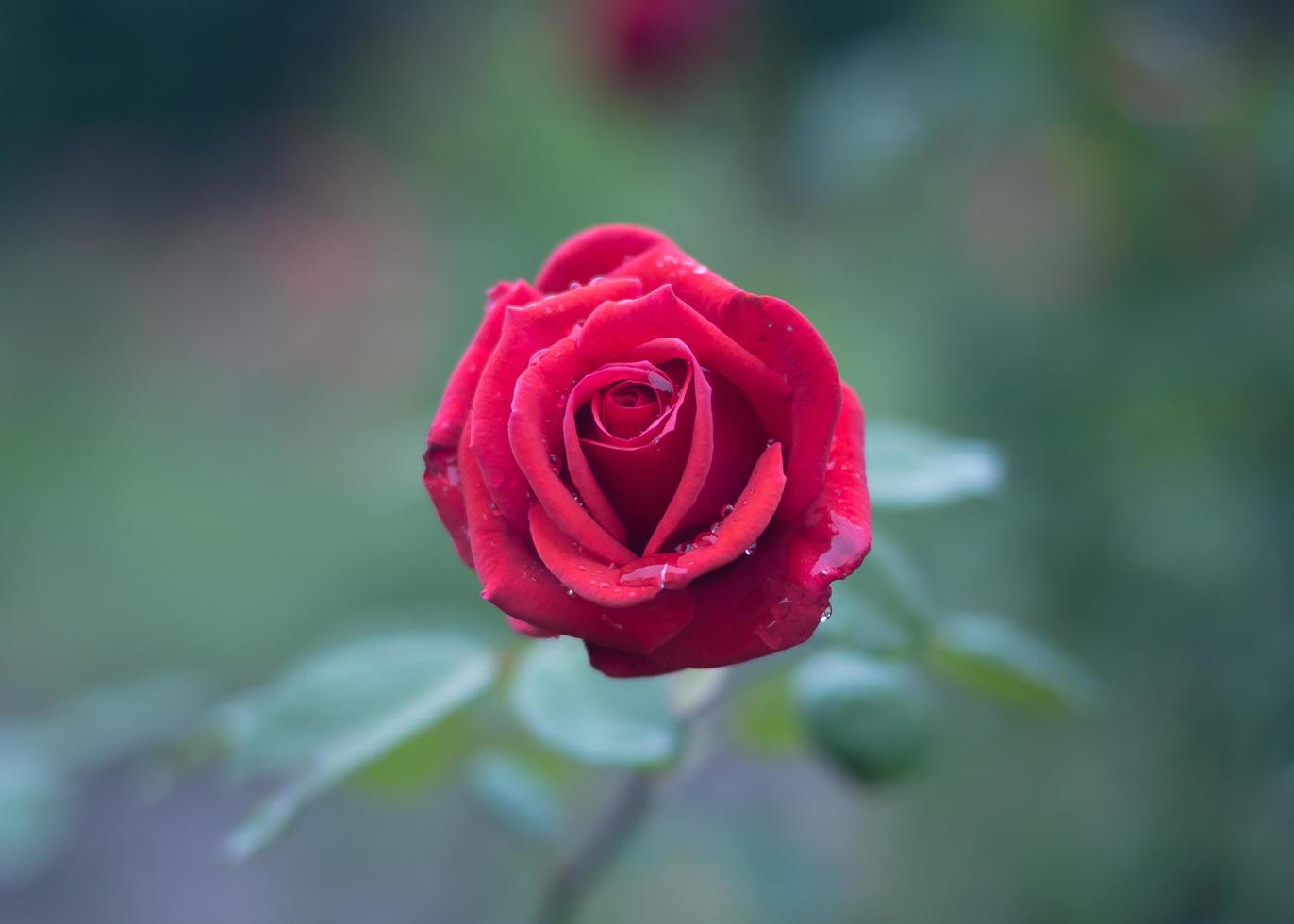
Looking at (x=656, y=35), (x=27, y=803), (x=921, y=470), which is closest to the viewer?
(x=921, y=470)

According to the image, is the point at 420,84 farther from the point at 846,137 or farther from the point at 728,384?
the point at 728,384

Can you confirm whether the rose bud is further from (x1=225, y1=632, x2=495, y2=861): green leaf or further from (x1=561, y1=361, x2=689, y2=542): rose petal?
(x1=561, y1=361, x2=689, y2=542): rose petal

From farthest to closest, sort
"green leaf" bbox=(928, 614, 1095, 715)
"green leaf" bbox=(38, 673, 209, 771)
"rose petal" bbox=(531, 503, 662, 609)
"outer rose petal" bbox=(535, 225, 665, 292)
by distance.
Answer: "green leaf" bbox=(38, 673, 209, 771) < "green leaf" bbox=(928, 614, 1095, 715) < "outer rose petal" bbox=(535, 225, 665, 292) < "rose petal" bbox=(531, 503, 662, 609)

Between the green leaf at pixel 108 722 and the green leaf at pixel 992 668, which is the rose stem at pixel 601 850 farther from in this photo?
the green leaf at pixel 108 722

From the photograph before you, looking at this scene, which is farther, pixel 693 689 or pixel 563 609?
pixel 693 689

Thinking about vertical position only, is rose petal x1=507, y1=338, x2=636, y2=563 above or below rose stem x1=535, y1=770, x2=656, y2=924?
above

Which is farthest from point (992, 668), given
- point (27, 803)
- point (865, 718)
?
point (27, 803)

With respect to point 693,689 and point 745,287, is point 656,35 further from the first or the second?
point 693,689

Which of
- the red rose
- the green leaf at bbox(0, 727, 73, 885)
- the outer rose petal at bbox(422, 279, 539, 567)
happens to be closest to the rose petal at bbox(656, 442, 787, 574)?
the red rose
